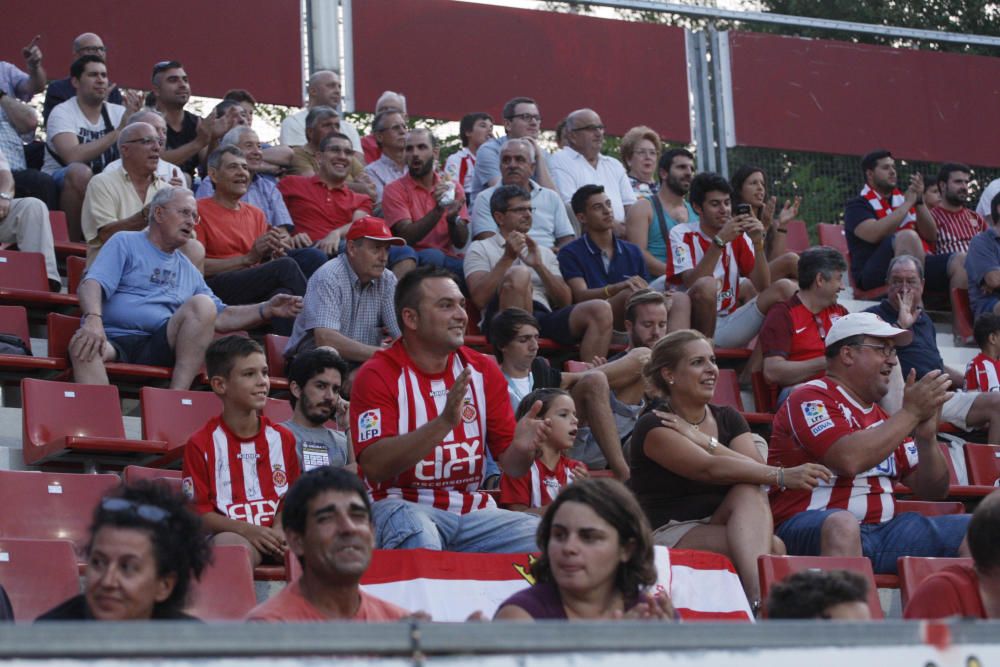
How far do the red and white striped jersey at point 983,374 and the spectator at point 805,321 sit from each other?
2.64 ft

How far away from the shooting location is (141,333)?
20.6ft

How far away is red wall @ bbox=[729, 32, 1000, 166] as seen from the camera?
10.3 meters

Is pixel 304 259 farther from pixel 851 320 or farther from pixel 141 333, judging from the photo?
pixel 851 320

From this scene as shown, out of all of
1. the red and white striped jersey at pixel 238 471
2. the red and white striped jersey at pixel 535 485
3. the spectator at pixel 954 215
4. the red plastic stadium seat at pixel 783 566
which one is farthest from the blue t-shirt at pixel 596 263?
the red plastic stadium seat at pixel 783 566

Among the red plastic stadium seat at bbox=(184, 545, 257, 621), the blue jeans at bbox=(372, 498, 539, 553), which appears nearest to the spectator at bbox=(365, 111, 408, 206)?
the blue jeans at bbox=(372, 498, 539, 553)

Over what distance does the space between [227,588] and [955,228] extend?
6.69m

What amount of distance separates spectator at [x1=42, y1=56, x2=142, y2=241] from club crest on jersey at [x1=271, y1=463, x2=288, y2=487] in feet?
10.9

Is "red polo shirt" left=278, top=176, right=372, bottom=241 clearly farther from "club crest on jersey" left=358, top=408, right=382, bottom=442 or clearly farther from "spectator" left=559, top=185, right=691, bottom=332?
"club crest on jersey" left=358, top=408, right=382, bottom=442

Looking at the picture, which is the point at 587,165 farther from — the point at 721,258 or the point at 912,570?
the point at 912,570

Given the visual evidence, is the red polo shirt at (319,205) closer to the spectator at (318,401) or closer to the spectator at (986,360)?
the spectator at (318,401)

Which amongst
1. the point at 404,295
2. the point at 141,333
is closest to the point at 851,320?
the point at 404,295

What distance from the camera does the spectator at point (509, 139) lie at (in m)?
8.86

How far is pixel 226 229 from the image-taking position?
24.2ft

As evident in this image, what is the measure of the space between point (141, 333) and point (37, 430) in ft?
3.29
